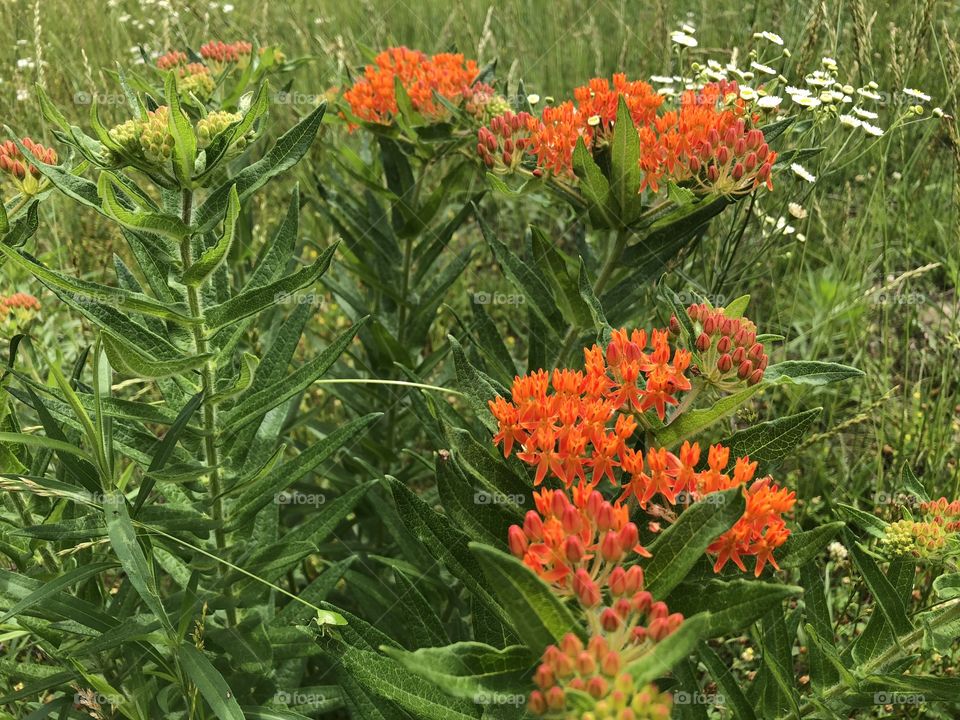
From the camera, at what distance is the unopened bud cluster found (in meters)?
2.17

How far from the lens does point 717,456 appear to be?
1321 millimetres

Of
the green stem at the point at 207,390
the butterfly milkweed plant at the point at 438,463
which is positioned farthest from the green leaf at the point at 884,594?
the green stem at the point at 207,390

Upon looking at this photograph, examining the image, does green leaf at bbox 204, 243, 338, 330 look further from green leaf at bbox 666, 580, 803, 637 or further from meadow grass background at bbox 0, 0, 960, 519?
meadow grass background at bbox 0, 0, 960, 519

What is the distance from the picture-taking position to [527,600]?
3.43ft

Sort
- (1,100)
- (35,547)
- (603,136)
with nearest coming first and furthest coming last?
1. (35,547)
2. (603,136)
3. (1,100)

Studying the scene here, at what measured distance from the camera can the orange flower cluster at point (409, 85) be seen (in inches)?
100

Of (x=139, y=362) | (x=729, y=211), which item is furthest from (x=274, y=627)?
(x=729, y=211)

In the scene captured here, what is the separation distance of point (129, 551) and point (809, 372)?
1.32 metres

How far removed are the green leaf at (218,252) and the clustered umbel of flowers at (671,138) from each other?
2.76 feet

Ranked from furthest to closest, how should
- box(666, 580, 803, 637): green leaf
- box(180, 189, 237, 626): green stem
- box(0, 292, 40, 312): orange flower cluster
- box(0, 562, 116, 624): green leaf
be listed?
box(0, 292, 40, 312): orange flower cluster, box(180, 189, 237, 626): green stem, box(0, 562, 116, 624): green leaf, box(666, 580, 803, 637): green leaf

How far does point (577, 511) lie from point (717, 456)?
282 mm

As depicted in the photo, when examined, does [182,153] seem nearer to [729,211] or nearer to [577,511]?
[577,511]

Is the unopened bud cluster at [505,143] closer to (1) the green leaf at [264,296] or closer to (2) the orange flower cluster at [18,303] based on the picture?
(1) the green leaf at [264,296]

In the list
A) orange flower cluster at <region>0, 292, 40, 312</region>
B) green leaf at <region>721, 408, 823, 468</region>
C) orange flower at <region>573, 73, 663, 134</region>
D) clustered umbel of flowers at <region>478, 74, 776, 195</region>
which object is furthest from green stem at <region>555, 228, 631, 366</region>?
orange flower cluster at <region>0, 292, 40, 312</region>
